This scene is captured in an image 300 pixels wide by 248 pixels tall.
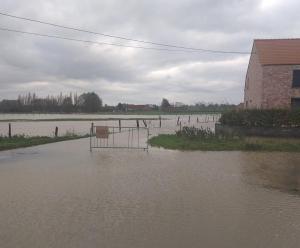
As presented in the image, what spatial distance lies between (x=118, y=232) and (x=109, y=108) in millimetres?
157229

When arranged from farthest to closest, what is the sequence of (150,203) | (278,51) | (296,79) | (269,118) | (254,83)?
1. (254,83)
2. (278,51)
3. (296,79)
4. (269,118)
5. (150,203)

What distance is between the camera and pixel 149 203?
942 cm

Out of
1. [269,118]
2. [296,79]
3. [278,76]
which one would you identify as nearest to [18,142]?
[269,118]

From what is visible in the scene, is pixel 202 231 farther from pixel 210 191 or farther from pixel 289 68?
pixel 289 68

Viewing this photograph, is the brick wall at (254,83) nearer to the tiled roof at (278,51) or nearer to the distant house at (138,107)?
the tiled roof at (278,51)

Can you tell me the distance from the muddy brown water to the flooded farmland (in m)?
0.02

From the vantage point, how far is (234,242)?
6730 millimetres

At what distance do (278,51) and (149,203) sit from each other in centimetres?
3034

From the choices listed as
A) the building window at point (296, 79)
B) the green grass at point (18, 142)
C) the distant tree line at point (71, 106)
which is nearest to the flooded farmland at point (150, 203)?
the green grass at point (18, 142)

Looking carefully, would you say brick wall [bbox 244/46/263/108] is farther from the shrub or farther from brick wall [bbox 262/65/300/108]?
the shrub

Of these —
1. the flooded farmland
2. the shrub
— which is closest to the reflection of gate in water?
the shrub

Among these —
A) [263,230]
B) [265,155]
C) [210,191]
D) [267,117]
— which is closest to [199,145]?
[265,155]

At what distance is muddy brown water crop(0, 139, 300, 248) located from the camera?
693 cm

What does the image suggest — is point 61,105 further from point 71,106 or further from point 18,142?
point 18,142
